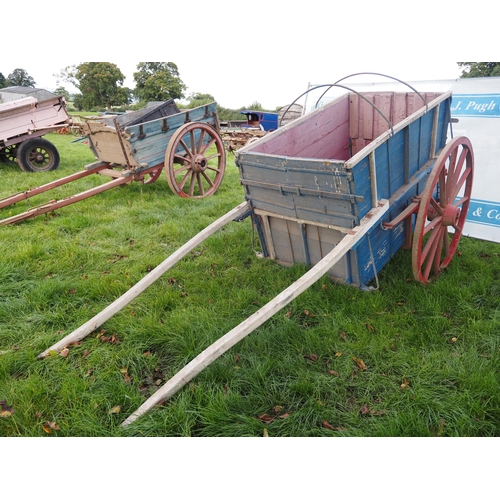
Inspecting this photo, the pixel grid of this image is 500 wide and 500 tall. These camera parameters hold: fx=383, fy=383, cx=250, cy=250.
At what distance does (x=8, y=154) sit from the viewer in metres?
9.06

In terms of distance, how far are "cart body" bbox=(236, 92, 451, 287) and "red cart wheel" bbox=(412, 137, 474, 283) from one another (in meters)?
0.25

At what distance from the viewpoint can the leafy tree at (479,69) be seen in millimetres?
4730

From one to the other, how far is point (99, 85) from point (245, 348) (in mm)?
17963

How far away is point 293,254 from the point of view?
366 centimetres

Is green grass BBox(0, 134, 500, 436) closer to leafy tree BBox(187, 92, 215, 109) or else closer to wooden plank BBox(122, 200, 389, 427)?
wooden plank BBox(122, 200, 389, 427)

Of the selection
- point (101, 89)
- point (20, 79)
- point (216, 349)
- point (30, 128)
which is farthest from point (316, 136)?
point (20, 79)

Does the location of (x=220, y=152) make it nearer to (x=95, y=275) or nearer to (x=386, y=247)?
(x=95, y=275)

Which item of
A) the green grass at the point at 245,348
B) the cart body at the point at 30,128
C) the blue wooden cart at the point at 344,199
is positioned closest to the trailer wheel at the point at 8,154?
the cart body at the point at 30,128

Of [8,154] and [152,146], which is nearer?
[152,146]

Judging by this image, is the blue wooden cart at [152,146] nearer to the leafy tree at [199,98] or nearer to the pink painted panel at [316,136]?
the pink painted panel at [316,136]

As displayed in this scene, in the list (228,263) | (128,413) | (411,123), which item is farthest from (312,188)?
(128,413)

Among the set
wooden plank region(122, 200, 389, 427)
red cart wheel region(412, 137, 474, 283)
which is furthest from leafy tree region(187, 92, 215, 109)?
wooden plank region(122, 200, 389, 427)

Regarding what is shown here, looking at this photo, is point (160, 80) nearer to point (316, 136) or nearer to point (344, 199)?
point (316, 136)

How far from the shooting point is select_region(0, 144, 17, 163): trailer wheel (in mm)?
8961
